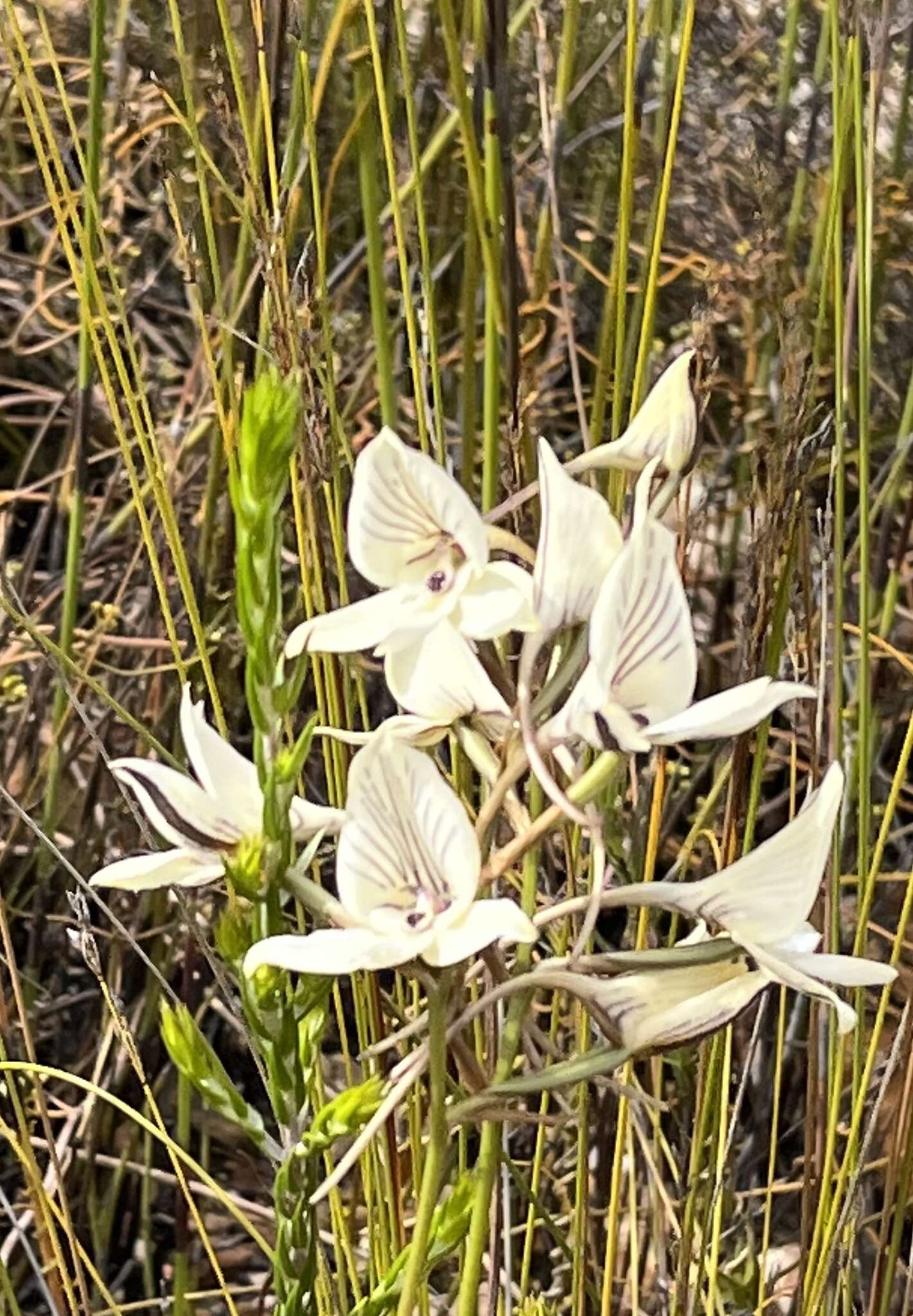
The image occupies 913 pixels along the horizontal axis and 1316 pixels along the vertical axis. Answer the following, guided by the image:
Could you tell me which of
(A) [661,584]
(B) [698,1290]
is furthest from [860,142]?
(B) [698,1290]

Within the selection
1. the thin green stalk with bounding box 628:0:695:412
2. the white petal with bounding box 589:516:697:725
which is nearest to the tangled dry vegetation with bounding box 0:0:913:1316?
the thin green stalk with bounding box 628:0:695:412

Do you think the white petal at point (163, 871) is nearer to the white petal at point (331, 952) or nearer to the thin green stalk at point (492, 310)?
the white petal at point (331, 952)

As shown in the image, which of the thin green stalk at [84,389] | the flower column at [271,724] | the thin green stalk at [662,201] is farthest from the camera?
the thin green stalk at [84,389]

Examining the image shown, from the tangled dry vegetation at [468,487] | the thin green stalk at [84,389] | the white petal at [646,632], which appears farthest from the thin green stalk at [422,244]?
the white petal at [646,632]

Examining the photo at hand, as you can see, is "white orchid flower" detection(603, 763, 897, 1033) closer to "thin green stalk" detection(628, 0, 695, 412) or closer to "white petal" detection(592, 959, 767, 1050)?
"white petal" detection(592, 959, 767, 1050)

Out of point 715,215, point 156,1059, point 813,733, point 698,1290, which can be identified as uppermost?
point 715,215

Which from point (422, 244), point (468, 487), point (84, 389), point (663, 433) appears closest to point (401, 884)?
point (663, 433)

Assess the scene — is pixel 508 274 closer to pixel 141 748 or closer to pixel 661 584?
pixel 661 584
